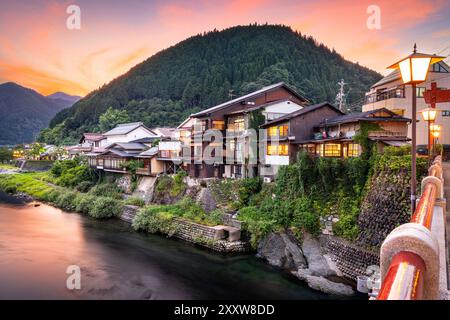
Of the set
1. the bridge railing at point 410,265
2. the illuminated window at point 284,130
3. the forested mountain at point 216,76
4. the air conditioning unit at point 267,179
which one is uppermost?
the forested mountain at point 216,76

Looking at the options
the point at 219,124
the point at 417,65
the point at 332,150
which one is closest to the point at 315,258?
the point at 332,150

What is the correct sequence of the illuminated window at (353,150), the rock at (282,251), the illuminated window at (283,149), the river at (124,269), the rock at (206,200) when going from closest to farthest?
the river at (124,269), the rock at (282,251), the illuminated window at (353,150), the illuminated window at (283,149), the rock at (206,200)

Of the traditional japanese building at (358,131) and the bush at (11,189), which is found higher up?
the traditional japanese building at (358,131)

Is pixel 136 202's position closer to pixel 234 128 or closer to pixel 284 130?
pixel 234 128

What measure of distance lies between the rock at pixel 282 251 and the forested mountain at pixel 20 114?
Result: 157985mm

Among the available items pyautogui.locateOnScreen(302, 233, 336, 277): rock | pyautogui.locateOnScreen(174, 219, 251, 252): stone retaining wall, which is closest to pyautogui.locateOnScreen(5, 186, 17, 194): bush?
pyautogui.locateOnScreen(174, 219, 251, 252): stone retaining wall

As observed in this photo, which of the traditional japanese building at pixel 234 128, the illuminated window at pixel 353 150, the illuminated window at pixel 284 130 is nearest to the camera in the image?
the illuminated window at pixel 353 150

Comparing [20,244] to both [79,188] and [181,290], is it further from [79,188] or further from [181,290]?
[79,188]

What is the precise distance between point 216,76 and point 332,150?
2348 inches

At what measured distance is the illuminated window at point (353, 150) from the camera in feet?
61.3

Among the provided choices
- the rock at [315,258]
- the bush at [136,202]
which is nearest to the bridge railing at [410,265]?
the rock at [315,258]

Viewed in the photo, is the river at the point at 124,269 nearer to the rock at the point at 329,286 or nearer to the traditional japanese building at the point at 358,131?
the rock at the point at 329,286
